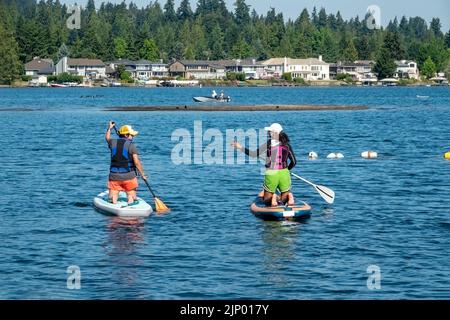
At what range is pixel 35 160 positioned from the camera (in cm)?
5781

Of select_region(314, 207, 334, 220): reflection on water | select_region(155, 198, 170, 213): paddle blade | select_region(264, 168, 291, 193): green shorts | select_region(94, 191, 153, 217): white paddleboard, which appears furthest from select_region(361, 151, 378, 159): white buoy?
select_region(94, 191, 153, 217): white paddleboard

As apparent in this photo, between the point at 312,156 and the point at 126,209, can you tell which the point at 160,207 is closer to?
the point at 126,209

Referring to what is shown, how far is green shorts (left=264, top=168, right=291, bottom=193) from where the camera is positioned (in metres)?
31.9

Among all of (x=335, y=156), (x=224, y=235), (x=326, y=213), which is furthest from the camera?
(x=335, y=156)

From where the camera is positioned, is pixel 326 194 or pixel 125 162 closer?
pixel 125 162

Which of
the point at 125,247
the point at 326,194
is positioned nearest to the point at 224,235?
A: the point at 125,247

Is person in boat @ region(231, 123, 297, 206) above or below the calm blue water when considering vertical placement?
above

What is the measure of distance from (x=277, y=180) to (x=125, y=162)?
201 inches

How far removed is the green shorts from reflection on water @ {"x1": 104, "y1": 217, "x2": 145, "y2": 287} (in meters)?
4.39

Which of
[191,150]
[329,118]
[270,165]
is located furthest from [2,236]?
[329,118]

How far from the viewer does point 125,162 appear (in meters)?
32.4

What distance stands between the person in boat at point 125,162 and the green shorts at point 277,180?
4.24m

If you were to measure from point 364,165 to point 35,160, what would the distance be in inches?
767

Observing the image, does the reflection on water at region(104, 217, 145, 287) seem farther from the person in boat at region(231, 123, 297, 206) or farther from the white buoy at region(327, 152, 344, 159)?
the white buoy at region(327, 152, 344, 159)
